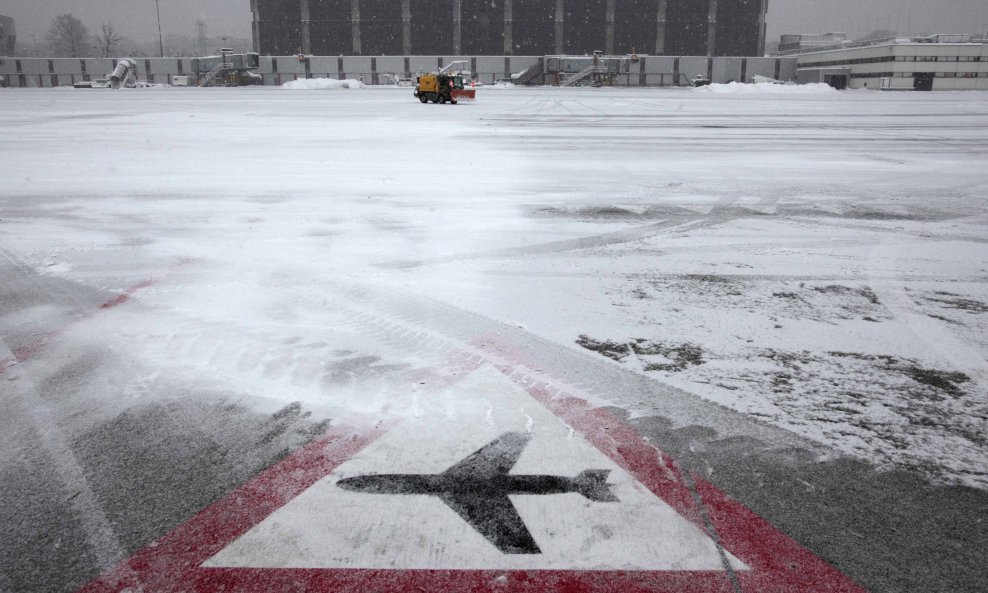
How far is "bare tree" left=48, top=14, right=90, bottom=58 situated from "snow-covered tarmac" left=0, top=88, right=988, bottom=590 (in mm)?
114699

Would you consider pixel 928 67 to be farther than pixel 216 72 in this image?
Yes

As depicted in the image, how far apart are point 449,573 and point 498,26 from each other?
6563cm

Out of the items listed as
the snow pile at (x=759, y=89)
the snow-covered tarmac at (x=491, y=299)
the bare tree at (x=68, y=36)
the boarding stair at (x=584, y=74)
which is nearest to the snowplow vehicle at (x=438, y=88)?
the snow-covered tarmac at (x=491, y=299)

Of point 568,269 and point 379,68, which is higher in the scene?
point 379,68

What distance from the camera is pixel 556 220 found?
5418mm

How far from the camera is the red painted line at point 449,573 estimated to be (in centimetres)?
148

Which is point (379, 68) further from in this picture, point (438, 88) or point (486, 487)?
point (486, 487)

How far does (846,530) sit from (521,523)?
91cm

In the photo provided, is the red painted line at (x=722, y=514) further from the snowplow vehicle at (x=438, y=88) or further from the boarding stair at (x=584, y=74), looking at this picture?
the boarding stair at (x=584, y=74)

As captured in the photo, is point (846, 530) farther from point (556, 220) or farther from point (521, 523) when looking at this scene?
point (556, 220)

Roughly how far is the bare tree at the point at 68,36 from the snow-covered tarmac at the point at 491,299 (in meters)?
115

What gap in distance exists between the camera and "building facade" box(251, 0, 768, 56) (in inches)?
2366

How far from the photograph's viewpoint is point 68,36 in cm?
9681

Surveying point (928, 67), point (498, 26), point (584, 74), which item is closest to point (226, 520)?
point (584, 74)
